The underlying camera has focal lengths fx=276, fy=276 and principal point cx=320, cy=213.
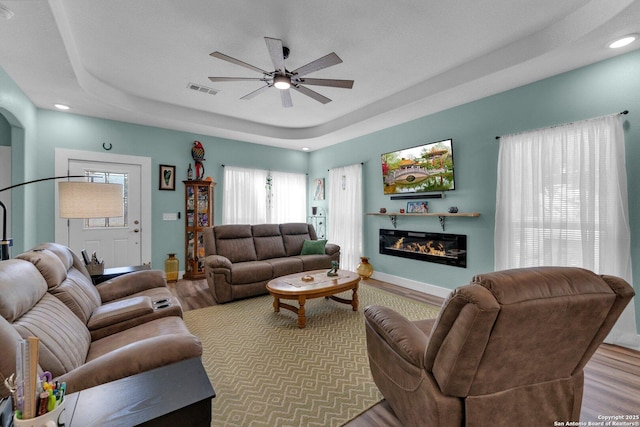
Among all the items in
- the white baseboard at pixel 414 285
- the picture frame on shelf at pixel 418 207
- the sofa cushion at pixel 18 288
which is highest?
the picture frame on shelf at pixel 418 207

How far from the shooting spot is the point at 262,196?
611cm

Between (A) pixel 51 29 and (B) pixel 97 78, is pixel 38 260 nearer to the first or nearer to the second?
(A) pixel 51 29

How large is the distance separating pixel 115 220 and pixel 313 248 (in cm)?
332

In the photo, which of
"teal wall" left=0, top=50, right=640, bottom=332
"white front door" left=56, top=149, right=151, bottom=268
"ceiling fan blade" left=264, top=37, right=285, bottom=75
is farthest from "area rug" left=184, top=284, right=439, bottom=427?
"ceiling fan blade" left=264, top=37, right=285, bottom=75

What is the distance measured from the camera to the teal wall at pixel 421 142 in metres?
2.73

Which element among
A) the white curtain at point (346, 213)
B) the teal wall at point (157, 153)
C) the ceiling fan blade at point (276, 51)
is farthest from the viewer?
the white curtain at point (346, 213)

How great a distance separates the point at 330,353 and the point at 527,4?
339 cm

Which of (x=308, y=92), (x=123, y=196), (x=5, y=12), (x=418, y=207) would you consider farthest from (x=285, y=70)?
(x=123, y=196)

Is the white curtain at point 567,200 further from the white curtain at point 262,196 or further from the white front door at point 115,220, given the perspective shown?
the white front door at point 115,220

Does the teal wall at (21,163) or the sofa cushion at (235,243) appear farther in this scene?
the sofa cushion at (235,243)

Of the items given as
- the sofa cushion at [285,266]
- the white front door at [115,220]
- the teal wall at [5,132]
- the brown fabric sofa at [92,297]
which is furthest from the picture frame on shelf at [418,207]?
the teal wall at [5,132]

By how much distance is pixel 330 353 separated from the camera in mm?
2514

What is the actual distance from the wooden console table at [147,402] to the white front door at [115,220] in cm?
411

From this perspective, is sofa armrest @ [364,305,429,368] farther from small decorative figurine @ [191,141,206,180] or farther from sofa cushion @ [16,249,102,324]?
small decorative figurine @ [191,141,206,180]
